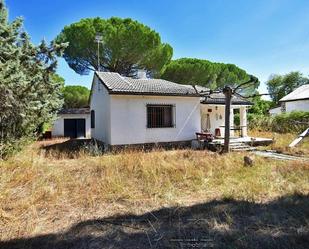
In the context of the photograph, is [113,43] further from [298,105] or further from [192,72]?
[298,105]

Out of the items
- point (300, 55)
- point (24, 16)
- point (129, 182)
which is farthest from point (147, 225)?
point (300, 55)

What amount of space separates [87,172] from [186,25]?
11.0 meters

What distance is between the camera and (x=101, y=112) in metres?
17.5

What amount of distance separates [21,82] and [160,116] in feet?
30.1

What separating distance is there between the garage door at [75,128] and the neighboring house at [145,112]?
10.1 m

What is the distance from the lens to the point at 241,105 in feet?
64.0

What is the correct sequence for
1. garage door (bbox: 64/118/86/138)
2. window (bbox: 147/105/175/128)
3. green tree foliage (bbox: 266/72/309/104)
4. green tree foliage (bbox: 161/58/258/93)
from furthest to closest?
green tree foliage (bbox: 266/72/309/104), green tree foliage (bbox: 161/58/258/93), garage door (bbox: 64/118/86/138), window (bbox: 147/105/175/128)

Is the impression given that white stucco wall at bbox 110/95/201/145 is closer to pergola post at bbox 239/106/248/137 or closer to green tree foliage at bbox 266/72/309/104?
pergola post at bbox 239/106/248/137

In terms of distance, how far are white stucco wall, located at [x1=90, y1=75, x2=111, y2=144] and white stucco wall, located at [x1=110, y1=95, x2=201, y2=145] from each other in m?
0.63

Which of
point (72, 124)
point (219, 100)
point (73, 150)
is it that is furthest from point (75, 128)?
point (219, 100)

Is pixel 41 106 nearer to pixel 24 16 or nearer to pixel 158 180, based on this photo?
pixel 24 16

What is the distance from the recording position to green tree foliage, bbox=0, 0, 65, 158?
8.00 m

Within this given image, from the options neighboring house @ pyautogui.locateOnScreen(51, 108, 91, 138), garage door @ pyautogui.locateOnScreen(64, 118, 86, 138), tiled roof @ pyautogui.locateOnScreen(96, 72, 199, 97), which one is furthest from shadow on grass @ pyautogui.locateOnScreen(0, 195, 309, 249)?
garage door @ pyautogui.locateOnScreen(64, 118, 86, 138)

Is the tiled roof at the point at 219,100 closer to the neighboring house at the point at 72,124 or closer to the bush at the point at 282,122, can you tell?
the bush at the point at 282,122
